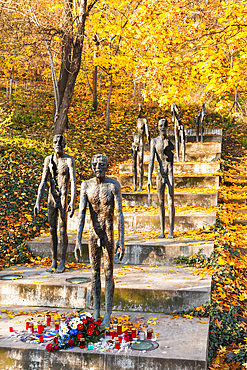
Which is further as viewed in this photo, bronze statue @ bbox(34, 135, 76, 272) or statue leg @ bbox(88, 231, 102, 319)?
bronze statue @ bbox(34, 135, 76, 272)

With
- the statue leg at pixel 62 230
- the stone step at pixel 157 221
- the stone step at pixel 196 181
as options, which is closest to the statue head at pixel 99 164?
the statue leg at pixel 62 230

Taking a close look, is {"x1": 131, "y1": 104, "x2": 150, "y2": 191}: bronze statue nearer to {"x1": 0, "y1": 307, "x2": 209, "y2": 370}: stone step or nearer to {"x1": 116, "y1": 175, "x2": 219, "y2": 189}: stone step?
{"x1": 116, "y1": 175, "x2": 219, "y2": 189}: stone step

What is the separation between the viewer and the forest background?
402 inches

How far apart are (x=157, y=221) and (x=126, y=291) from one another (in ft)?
12.4

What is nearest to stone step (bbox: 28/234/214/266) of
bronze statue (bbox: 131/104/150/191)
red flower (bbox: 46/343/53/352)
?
red flower (bbox: 46/343/53/352)

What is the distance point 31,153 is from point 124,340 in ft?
32.9

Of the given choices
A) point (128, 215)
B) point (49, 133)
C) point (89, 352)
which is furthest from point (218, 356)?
point (49, 133)

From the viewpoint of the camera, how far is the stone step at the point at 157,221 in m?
9.66

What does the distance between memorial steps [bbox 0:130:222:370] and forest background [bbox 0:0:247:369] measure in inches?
19.5

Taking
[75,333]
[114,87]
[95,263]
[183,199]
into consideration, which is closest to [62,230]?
[95,263]

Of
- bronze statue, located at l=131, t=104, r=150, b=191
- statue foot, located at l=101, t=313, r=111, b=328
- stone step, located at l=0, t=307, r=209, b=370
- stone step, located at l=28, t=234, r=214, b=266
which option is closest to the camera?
stone step, located at l=0, t=307, r=209, b=370

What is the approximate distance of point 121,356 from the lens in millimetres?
4688

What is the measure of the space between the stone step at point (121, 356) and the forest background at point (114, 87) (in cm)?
74

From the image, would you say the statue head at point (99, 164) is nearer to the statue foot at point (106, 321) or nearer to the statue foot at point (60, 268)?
the statue foot at point (106, 321)
